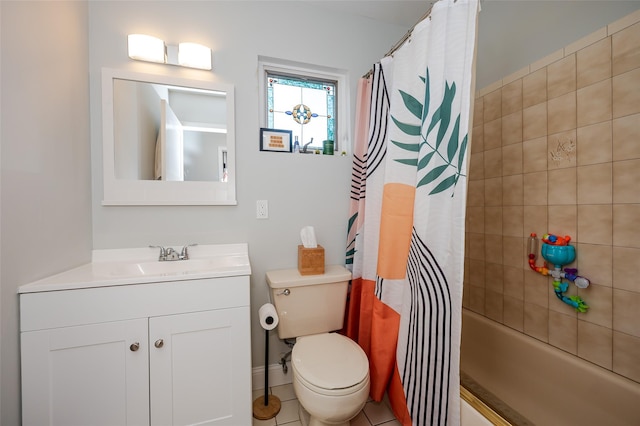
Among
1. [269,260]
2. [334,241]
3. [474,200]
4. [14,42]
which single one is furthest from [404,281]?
[14,42]

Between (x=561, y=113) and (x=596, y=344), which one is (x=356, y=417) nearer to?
(x=596, y=344)

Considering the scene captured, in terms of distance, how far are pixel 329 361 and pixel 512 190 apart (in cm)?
148

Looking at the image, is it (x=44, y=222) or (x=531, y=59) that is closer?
(x=44, y=222)

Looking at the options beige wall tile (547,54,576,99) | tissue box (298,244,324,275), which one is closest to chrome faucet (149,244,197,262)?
tissue box (298,244,324,275)

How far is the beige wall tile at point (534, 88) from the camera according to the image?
4.53 feet

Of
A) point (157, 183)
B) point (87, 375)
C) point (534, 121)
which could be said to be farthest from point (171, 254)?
point (534, 121)

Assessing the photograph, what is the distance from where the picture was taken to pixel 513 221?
1.54m

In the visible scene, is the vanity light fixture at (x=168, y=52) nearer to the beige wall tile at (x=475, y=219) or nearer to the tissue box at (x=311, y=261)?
the tissue box at (x=311, y=261)

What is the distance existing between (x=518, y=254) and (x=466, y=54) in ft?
4.00

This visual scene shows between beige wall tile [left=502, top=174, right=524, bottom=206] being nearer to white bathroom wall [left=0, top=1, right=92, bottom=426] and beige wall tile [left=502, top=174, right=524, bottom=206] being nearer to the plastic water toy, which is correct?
the plastic water toy

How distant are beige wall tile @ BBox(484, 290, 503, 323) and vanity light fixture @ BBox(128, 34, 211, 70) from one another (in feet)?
7.64

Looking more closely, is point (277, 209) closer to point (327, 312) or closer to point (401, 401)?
point (327, 312)

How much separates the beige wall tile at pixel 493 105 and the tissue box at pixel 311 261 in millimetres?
1460

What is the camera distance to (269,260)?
1.63 m
